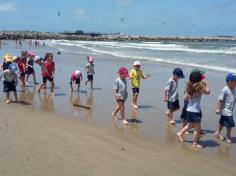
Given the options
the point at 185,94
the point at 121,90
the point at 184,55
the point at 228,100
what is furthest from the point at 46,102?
the point at 184,55

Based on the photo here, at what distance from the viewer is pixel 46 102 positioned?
11047mm

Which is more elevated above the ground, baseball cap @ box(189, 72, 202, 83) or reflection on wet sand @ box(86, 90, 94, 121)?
baseball cap @ box(189, 72, 202, 83)

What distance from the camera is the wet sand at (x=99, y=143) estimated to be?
5.54m

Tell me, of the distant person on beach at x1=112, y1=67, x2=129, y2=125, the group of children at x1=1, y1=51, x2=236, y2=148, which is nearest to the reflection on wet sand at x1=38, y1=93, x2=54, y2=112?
the group of children at x1=1, y1=51, x2=236, y2=148

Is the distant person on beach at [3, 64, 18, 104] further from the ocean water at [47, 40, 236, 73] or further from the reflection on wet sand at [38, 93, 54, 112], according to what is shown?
the ocean water at [47, 40, 236, 73]

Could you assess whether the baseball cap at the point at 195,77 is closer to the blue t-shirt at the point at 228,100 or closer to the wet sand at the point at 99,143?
the blue t-shirt at the point at 228,100

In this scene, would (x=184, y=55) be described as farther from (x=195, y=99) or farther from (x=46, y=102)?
(x=195, y=99)

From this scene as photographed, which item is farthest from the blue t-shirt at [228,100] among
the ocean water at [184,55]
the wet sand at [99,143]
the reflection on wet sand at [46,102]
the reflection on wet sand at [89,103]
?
the ocean water at [184,55]

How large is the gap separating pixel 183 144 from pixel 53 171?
296cm

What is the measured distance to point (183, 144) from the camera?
24.2 feet

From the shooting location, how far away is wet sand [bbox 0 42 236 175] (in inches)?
218

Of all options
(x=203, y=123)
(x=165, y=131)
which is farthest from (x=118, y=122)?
(x=203, y=123)

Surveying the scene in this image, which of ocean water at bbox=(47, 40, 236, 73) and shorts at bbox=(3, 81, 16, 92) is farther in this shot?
ocean water at bbox=(47, 40, 236, 73)

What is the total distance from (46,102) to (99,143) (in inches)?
182
